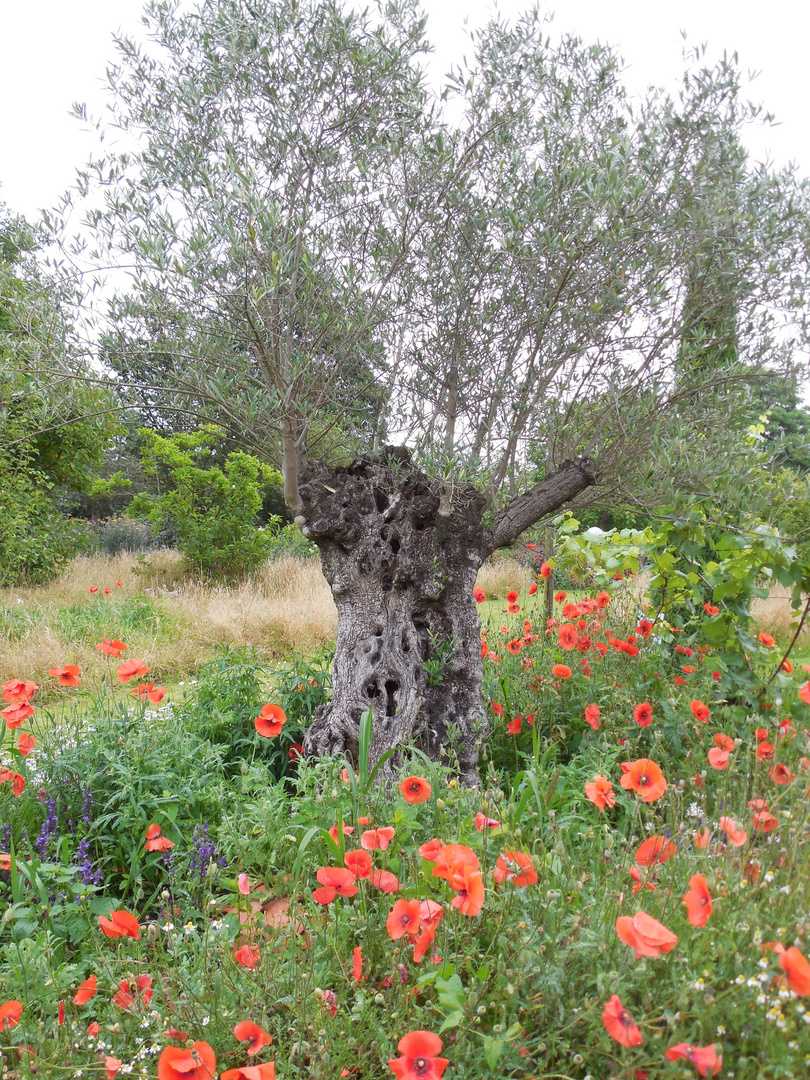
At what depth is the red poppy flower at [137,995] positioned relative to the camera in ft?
5.09

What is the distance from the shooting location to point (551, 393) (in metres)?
4.04

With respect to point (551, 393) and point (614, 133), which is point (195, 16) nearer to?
point (614, 133)

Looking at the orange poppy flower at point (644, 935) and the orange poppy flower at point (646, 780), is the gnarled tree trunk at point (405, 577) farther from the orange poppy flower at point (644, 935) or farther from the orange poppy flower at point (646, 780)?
the orange poppy flower at point (644, 935)

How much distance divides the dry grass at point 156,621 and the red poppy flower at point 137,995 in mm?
4103

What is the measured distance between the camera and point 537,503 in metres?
3.98

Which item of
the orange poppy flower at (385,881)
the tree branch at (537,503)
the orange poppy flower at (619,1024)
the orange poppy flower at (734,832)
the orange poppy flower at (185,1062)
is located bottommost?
the orange poppy flower at (185,1062)

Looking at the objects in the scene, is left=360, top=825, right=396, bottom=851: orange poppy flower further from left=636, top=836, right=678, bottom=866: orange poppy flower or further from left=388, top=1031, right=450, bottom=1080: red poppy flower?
left=636, top=836, right=678, bottom=866: orange poppy flower

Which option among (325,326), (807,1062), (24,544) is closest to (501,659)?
(325,326)

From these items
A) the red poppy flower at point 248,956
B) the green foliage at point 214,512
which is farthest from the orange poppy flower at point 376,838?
the green foliage at point 214,512

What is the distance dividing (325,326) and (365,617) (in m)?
1.68

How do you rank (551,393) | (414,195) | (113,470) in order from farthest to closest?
(113,470) → (551,393) → (414,195)

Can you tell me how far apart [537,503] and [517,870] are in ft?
8.72

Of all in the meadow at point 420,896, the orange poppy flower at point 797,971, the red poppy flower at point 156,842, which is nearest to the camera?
the orange poppy flower at point 797,971

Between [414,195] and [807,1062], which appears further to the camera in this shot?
[414,195]
